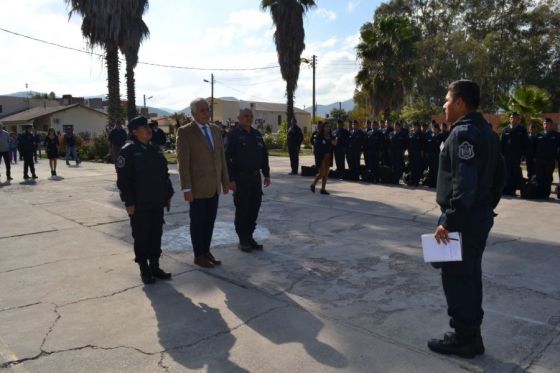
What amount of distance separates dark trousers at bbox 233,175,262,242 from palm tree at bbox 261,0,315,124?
22.1 m

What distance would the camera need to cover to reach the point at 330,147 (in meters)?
11.0

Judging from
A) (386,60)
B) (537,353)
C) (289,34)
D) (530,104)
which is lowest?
(537,353)

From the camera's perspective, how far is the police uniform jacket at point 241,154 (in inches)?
235

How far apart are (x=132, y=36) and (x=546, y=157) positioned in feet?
56.8

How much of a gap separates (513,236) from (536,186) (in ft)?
13.1

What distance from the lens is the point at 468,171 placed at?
2980 mm

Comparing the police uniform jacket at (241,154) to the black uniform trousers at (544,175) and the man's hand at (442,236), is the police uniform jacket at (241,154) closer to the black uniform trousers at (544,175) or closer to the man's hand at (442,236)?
the man's hand at (442,236)

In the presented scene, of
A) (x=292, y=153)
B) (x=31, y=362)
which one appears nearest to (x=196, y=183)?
(x=31, y=362)

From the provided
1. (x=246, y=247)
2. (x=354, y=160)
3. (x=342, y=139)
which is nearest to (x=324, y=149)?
(x=354, y=160)

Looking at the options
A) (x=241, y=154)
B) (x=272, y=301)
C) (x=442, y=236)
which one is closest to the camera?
(x=442, y=236)

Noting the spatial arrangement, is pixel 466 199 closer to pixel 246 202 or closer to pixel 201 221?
pixel 201 221

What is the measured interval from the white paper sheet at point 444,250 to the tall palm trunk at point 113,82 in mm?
20312

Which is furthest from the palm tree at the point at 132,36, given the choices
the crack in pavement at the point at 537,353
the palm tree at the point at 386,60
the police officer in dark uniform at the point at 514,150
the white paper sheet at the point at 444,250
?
the crack in pavement at the point at 537,353

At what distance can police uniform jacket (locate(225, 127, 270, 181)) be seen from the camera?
19.6ft
